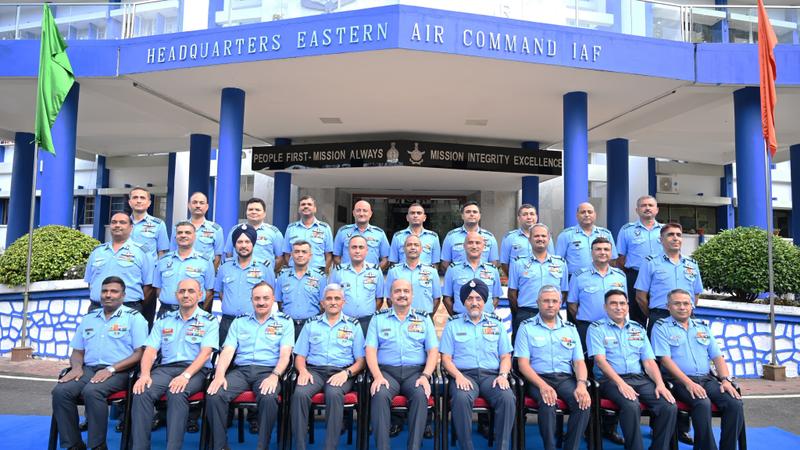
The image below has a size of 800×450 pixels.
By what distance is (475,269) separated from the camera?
15.4 ft

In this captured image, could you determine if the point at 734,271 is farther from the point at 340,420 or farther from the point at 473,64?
the point at 340,420

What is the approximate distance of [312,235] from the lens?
552 cm

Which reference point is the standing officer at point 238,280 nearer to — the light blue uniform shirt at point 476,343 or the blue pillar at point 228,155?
the light blue uniform shirt at point 476,343

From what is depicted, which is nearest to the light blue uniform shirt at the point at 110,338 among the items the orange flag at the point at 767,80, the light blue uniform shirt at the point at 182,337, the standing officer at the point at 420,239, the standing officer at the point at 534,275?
the light blue uniform shirt at the point at 182,337

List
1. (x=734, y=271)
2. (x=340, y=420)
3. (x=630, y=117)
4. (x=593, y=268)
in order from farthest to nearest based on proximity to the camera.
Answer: (x=630, y=117)
(x=734, y=271)
(x=593, y=268)
(x=340, y=420)

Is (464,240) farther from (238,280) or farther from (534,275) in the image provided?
(238,280)

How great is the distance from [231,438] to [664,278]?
3602mm

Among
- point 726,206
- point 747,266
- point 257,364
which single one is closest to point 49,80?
point 257,364

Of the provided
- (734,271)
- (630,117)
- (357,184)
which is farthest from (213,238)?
(357,184)

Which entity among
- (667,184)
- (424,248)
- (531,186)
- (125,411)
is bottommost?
(125,411)

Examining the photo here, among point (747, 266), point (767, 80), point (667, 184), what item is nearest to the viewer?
point (747, 266)

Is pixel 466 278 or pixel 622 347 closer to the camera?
pixel 622 347

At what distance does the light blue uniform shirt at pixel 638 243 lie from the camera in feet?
17.4

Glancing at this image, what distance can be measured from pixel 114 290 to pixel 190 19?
5.41 metres
